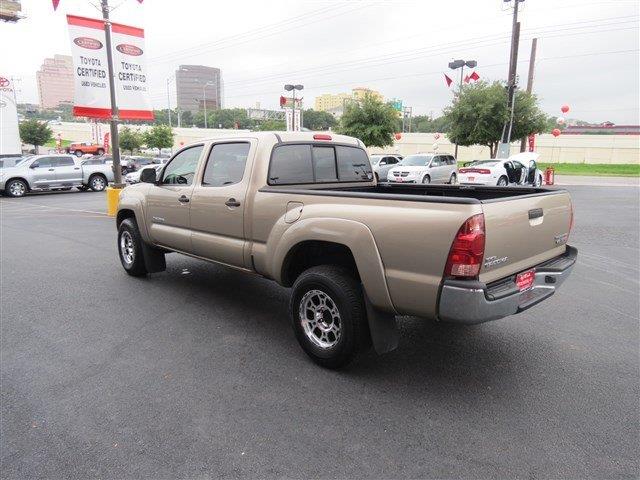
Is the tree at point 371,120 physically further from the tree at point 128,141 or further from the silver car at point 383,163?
the tree at point 128,141

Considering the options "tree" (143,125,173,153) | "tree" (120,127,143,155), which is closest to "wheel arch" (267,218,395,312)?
"tree" (143,125,173,153)

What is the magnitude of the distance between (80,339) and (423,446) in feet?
10.7

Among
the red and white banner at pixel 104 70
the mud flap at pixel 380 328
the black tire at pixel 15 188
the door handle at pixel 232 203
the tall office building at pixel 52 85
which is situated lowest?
the black tire at pixel 15 188

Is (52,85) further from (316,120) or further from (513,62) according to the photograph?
(513,62)

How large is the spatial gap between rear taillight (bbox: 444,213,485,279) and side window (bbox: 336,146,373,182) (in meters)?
2.36

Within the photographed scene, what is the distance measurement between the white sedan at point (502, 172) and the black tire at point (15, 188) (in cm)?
1885

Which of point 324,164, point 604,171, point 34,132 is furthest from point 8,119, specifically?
point 604,171

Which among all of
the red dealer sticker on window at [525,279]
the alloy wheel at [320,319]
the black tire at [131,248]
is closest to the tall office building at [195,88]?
the black tire at [131,248]

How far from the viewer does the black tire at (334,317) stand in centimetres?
332

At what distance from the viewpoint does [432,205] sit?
9.38 ft

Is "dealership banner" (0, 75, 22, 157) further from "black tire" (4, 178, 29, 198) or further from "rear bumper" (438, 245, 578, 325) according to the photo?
"rear bumper" (438, 245, 578, 325)

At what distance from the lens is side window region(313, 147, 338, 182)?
15.3 ft

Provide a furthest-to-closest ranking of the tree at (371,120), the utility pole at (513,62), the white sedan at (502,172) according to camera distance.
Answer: the tree at (371,120) → the utility pole at (513,62) → the white sedan at (502,172)

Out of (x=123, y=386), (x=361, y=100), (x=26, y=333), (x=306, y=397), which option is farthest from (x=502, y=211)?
(x=361, y=100)
